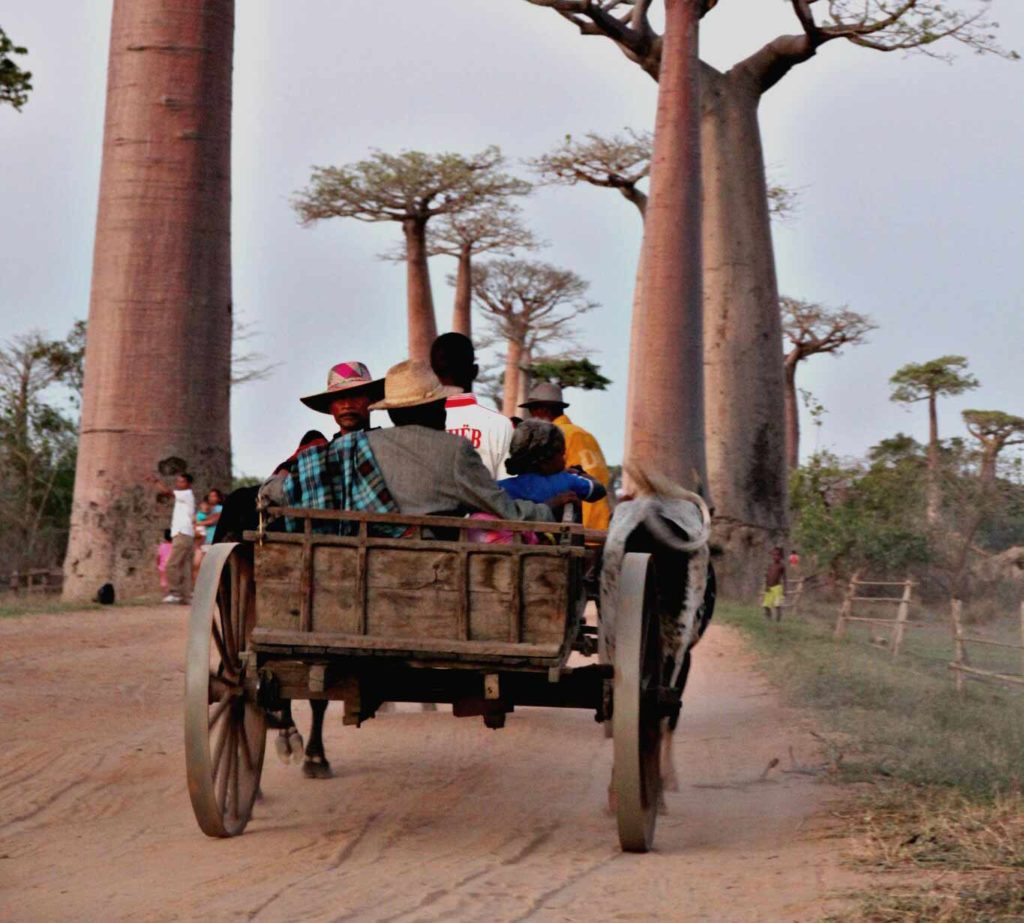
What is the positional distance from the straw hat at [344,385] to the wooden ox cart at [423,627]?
97 centimetres

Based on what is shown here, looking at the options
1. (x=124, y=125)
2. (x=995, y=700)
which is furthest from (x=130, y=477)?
(x=995, y=700)

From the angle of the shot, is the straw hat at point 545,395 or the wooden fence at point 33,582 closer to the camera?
the straw hat at point 545,395

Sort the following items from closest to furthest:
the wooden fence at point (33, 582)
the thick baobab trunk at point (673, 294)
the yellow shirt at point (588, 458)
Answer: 1. the yellow shirt at point (588, 458)
2. the thick baobab trunk at point (673, 294)
3. the wooden fence at point (33, 582)

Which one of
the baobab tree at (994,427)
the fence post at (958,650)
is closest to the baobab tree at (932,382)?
the baobab tree at (994,427)

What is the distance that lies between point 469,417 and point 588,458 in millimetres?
573

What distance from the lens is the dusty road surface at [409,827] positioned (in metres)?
4.21

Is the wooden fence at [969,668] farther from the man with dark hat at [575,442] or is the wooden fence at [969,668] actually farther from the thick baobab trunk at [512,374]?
the thick baobab trunk at [512,374]

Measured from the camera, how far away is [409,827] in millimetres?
5332

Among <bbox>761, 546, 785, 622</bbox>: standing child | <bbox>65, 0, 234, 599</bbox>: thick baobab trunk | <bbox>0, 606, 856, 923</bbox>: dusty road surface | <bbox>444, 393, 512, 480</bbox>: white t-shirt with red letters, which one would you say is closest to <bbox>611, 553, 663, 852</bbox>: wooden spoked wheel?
<bbox>0, 606, 856, 923</bbox>: dusty road surface

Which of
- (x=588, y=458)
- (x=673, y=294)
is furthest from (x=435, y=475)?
(x=673, y=294)

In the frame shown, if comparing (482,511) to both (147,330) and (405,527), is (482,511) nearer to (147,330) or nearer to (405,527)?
(405,527)

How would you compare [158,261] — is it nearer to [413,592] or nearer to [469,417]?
[469,417]

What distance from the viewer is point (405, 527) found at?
493 cm

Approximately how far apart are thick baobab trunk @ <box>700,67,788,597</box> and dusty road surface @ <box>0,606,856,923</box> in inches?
585
